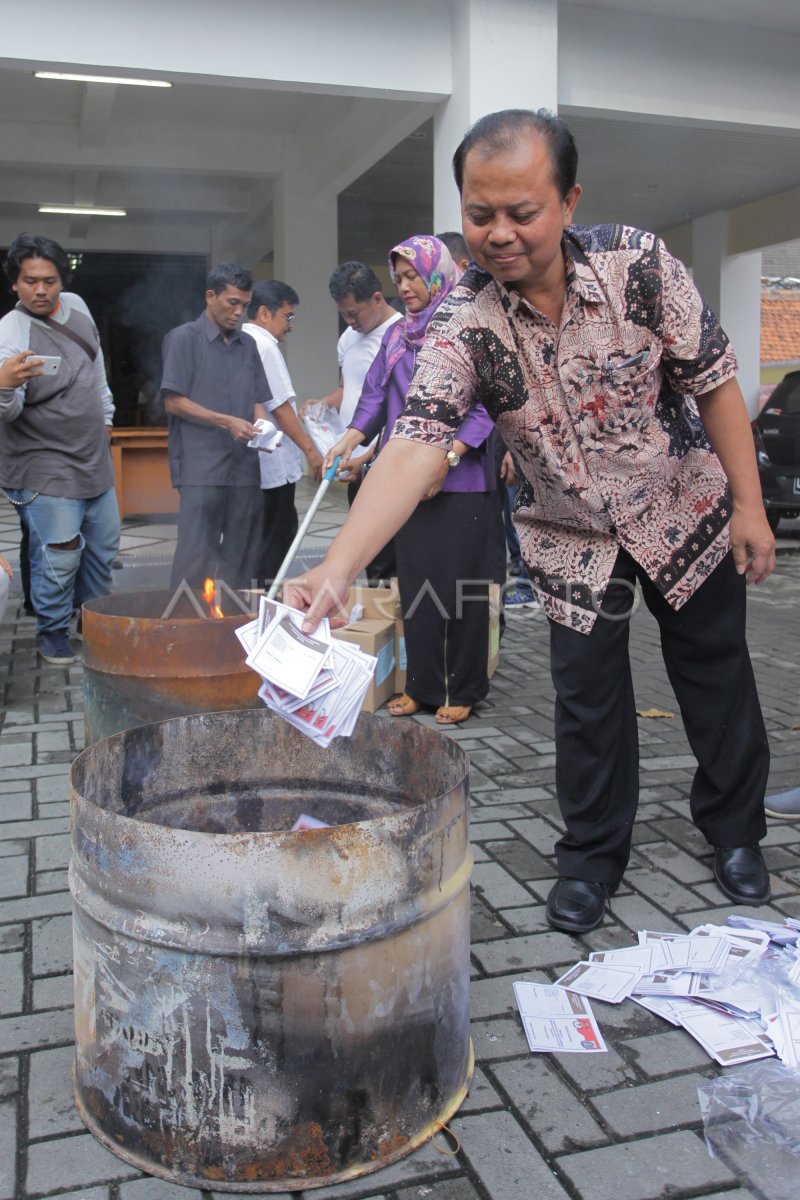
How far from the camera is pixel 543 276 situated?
8.36 ft

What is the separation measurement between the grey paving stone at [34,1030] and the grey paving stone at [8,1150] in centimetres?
22

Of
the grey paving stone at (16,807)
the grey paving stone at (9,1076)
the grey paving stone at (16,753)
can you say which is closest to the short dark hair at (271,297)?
the grey paving stone at (16,753)

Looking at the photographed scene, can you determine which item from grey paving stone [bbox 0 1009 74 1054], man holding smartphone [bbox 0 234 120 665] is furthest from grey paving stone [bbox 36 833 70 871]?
man holding smartphone [bbox 0 234 120 665]

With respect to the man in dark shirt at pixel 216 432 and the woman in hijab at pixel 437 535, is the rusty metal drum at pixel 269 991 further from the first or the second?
the man in dark shirt at pixel 216 432

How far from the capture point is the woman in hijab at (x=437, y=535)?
470 cm

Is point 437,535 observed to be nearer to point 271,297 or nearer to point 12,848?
point 12,848

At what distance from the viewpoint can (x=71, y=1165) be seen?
211cm

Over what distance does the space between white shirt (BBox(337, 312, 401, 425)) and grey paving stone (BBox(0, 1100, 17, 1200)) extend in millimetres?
4507

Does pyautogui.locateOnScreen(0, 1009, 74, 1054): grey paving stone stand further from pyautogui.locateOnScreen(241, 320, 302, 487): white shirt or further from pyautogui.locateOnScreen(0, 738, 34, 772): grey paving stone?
pyautogui.locateOnScreen(241, 320, 302, 487): white shirt

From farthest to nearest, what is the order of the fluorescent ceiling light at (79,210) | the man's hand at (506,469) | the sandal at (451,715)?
the fluorescent ceiling light at (79,210) < the man's hand at (506,469) < the sandal at (451,715)

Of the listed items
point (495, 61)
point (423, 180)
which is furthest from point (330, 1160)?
point (423, 180)

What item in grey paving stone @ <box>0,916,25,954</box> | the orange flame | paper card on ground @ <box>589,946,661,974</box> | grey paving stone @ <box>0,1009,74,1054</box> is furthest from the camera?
the orange flame

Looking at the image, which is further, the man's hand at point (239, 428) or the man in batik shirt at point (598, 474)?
the man's hand at point (239, 428)

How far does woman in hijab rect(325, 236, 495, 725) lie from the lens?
4.70 metres
